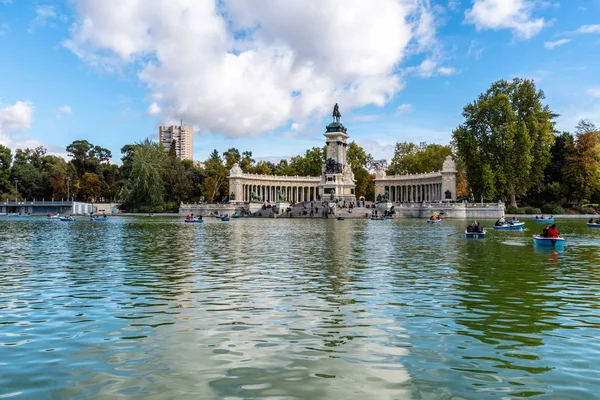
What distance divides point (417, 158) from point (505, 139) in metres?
36.8

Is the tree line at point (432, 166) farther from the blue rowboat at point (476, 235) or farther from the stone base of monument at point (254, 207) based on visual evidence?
the blue rowboat at point (476, 235)

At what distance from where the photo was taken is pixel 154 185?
339 ft

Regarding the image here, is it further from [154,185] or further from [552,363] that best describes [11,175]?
[552,363]

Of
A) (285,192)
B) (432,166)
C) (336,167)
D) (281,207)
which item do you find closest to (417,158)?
(432,166)

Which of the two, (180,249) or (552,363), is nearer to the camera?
(552,363)

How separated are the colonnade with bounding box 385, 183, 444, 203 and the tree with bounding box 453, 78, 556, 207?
16694 millimetres

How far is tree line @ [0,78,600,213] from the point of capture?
84875mm

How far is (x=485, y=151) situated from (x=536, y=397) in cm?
8499

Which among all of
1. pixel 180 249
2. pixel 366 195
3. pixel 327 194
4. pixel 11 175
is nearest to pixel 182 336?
pixel 180 249

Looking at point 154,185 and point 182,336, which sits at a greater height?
point 154,185

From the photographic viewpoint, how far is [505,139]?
273 feet

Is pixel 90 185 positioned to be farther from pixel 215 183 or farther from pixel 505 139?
pixel 505 139

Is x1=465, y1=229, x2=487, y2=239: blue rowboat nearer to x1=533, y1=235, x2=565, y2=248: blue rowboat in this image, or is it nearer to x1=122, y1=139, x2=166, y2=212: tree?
x1=533, y1=235, x2=565, y2=248: blue rowboat

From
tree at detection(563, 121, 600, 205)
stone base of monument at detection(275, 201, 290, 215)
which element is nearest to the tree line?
tree at detection(563, 121, 600, 205)
